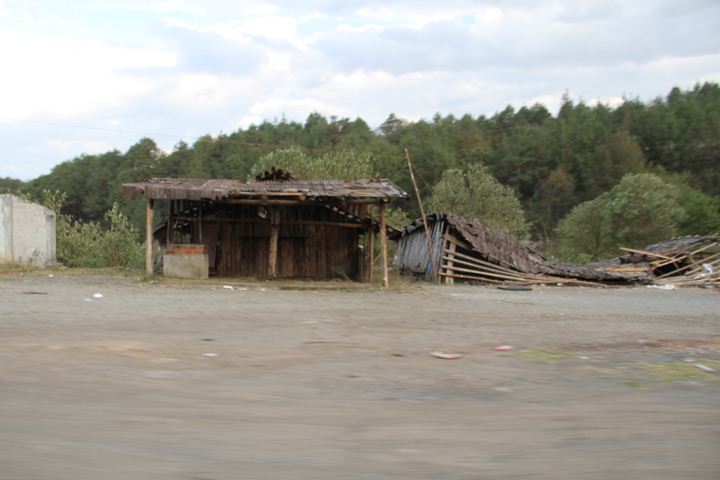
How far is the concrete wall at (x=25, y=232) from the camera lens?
76.0 feet

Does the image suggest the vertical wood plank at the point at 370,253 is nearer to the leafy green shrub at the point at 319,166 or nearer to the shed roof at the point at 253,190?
the shed roof at the point at 253,190

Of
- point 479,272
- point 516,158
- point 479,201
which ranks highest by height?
point 516,158

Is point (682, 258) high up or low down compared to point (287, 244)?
down

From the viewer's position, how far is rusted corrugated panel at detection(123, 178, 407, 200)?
19.8 m

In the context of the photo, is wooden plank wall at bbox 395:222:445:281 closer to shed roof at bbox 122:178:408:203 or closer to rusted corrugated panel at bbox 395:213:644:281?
rusted corrugated panel at bbox 395:213:644:281

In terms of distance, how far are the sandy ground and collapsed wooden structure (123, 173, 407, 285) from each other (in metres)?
9.66

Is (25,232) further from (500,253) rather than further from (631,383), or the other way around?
(631,383)

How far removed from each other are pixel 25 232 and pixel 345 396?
867 inches

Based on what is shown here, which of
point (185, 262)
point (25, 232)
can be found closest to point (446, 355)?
point (185, 262)

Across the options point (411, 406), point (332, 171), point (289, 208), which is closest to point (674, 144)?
point (332, 171)

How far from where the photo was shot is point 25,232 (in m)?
24.5

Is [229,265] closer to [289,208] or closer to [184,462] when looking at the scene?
[289,208]

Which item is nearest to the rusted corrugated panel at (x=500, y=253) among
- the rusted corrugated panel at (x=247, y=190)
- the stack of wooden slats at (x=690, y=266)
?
the stack of wooden slats at (x=690, y=266)

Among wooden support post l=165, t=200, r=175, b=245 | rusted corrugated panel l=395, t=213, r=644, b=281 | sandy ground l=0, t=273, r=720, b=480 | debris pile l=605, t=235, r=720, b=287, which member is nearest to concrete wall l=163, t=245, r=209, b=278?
wooden support post l=165, t=200, r=175, b=245
